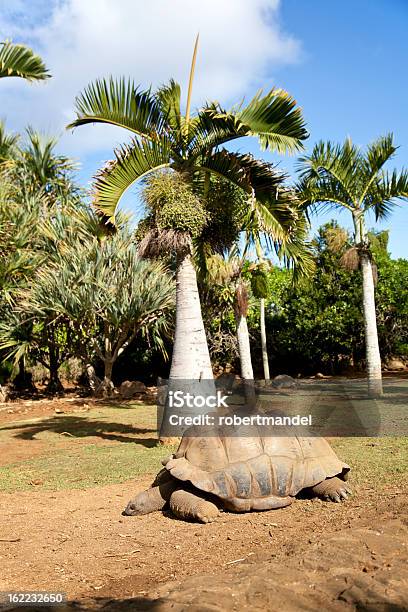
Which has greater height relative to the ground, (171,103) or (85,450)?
(171,103)

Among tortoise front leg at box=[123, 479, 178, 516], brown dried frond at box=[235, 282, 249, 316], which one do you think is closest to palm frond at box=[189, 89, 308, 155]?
brown dried frond at box=[235, 282, 249, 316]

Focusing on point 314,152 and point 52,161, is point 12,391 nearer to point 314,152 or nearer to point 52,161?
point 52,161

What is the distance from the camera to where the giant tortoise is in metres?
5.19

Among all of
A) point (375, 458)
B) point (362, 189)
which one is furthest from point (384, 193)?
point (375, 458)

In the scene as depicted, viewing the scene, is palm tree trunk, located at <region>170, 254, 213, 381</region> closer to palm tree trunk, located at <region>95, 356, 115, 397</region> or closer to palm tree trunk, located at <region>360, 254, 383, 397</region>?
palm tree trunk, located at <region>360, 254, 383, 397</region>

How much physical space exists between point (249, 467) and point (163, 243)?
4.21 metres

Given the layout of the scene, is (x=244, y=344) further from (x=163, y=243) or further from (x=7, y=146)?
(x=7, y=146)

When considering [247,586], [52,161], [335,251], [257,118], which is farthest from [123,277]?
[247,586]

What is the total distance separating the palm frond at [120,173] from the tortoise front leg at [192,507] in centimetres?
437

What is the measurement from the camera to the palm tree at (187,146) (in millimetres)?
8469

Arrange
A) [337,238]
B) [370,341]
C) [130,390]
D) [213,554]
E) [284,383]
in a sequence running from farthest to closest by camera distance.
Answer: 1. [284,383]
2. [337,238]
3. [130,390]
4. [370,341]
5. [213,554]

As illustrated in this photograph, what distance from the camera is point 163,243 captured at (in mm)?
8641

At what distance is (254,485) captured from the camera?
524cm

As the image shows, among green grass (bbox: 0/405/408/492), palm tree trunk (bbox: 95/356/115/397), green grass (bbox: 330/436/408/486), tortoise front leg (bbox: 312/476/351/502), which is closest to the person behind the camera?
tortoise front leg (bbox: 312/476/351/502)
